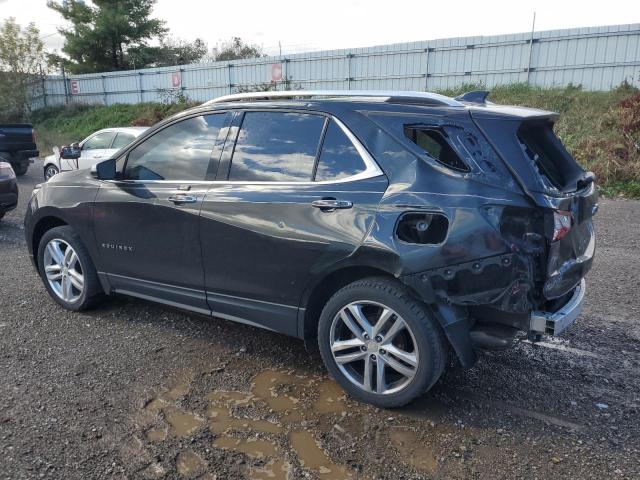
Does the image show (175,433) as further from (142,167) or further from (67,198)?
(67,198)

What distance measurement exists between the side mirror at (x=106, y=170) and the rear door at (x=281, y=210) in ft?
3.52

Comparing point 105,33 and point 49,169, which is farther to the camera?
point 105,33

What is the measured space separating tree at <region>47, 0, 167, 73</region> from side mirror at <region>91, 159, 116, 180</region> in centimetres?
3605

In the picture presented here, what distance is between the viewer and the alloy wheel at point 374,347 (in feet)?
10.6

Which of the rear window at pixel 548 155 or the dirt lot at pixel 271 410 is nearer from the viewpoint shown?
the dirt lot at pixel 271 410

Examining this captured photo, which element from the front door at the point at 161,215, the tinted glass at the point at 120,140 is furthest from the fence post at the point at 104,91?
the front door at the point at 161,215

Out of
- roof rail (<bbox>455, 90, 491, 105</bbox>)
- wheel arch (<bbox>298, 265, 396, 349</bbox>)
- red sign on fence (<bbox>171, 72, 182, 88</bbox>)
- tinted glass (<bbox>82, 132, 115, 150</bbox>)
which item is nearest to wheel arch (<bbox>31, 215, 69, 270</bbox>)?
wheel arch (<bbox>298, 265, 396, 349</bbox>)

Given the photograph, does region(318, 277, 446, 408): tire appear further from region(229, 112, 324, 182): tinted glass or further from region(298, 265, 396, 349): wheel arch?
region(229, 112, 324, 182): tinted glass

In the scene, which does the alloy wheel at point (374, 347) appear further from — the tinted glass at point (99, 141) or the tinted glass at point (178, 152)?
the tinted glass at point (99, 141)

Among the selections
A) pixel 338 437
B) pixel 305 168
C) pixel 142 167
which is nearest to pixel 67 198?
pixel 142 167

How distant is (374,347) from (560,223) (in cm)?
127

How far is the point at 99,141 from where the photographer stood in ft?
43.4

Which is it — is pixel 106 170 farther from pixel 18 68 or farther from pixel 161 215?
pixel 18 68

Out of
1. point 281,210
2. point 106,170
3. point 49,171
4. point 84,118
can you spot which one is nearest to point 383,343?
point 281,210
